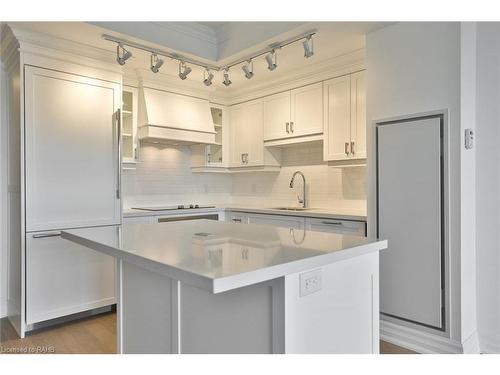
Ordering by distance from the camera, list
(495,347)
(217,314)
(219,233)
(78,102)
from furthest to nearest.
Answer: (78,102) < (495,347) < (219,233) < (217,314)

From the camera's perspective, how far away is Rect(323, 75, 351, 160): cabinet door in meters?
3.55

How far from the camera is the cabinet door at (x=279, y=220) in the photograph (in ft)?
11.8

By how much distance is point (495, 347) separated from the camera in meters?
2.50

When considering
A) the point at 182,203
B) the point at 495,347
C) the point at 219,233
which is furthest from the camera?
the point at 182,203

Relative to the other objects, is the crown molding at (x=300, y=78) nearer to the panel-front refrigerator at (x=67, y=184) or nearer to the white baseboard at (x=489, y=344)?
the panel-front refrigerator at (x=67, y=184)

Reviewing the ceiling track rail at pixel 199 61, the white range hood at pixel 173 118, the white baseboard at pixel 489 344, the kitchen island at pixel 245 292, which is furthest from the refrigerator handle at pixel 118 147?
the white baseboard at pixel 489 344

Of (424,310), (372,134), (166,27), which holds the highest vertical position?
(166,27)

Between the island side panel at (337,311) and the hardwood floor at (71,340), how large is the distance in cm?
98

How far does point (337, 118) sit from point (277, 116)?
2.90 ft

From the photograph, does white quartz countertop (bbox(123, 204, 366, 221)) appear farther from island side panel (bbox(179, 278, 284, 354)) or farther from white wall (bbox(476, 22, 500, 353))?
island side panel (bbox(179, 278, 284, 354))

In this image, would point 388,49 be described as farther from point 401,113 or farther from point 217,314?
point 217,314

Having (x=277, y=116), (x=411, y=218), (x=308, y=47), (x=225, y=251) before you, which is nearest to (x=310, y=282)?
(x=225, y=251)

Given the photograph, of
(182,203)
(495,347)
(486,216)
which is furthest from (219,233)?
(182,203)

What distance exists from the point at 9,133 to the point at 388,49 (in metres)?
3.31
